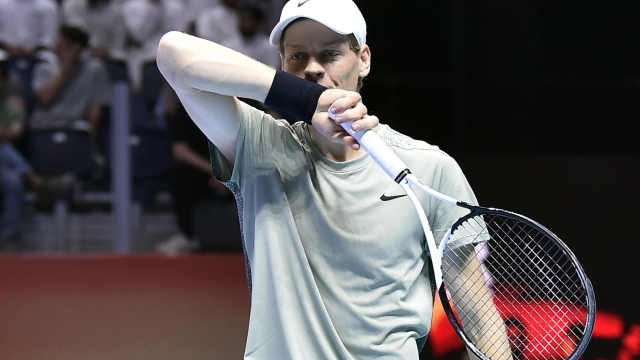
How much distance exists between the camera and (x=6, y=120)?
16.0 feet

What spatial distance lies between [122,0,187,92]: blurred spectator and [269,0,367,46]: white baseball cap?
419cm

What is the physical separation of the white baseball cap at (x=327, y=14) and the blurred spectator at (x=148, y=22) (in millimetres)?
4192

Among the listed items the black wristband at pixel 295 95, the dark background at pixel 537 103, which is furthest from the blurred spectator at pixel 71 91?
the black wristband at pixel 295 95

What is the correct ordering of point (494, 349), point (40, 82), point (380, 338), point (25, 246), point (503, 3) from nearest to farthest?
point (380, 338) → point (494, 349) → point (25, 246) → point (40, 82) → point (503, 3)

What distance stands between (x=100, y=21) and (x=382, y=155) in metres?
4.49

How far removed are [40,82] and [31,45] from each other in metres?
0.56

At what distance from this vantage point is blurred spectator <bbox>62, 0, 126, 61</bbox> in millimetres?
5633

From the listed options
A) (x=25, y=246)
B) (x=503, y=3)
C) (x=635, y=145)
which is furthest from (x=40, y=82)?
(x=635, y=145)

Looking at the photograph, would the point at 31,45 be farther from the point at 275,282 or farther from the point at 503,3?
the point at 275,282

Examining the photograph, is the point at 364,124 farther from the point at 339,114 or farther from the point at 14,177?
the point at 14,177

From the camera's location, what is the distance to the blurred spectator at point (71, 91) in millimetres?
4891

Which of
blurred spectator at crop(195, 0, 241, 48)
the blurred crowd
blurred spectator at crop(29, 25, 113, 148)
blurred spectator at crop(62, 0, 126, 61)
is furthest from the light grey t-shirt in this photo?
blurred spectator at crop(62, 0, 126, 61)

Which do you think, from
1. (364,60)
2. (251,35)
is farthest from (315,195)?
(251,35)

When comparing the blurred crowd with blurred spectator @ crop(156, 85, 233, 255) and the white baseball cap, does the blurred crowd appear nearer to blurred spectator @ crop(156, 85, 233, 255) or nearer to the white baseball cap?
blurred spectator @ crop(156, 85, 233, 255)
